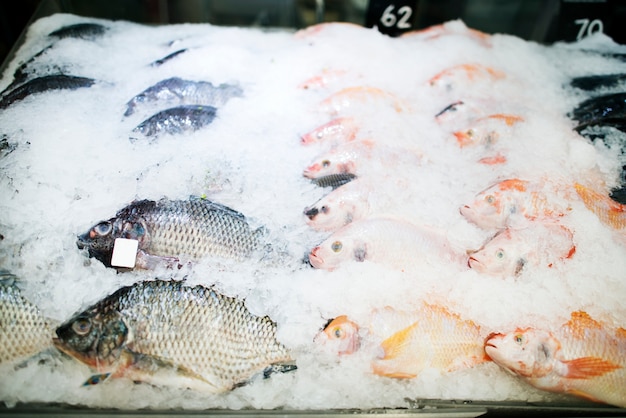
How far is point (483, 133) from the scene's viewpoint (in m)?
2.51

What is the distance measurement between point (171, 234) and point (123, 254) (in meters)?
0.21

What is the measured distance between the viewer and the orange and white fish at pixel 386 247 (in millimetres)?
1869

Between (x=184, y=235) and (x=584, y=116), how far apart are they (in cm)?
251

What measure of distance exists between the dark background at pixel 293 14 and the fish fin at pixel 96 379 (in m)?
3.31

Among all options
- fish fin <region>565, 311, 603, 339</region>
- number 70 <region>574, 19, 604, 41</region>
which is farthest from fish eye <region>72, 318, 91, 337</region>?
number 70 <region>574, 19, 604, 41</region>

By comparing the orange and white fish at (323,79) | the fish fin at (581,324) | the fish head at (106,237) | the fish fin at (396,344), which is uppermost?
the orange and white fish at (323,79)

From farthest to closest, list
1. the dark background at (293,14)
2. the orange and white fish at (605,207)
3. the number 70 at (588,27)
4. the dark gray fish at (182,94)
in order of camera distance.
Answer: the dark background at (293,14) < the number 70 at (588,27) < the dark gray fish at (182,94) < the orange and white fish at (605,207)

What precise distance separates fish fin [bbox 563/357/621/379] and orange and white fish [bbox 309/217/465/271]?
0.57 m

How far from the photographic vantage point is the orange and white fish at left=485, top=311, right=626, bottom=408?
158 centimetres

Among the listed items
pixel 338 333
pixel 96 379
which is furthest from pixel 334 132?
pixel 96 379

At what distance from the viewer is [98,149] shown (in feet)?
7.36

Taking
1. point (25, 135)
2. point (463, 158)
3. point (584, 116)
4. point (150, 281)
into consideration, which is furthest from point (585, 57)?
point (25, 135)

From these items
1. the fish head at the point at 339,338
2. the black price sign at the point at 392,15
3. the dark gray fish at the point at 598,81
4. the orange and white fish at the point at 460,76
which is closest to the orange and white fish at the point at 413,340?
the fish head at the point at 339,338

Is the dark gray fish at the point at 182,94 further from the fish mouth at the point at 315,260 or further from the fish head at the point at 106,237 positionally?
the fish mouth at the point at 315,260
